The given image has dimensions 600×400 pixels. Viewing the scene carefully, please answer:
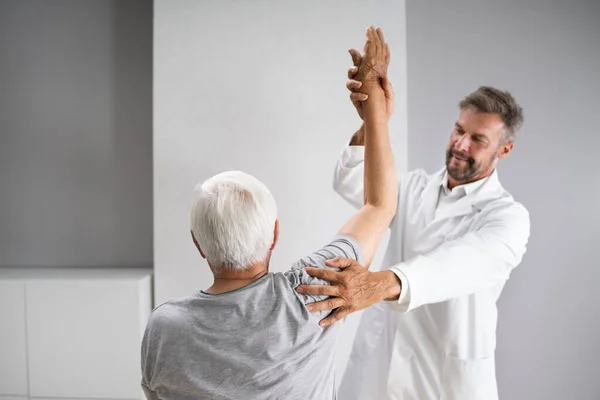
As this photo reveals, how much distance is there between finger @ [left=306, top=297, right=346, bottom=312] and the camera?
106 cm

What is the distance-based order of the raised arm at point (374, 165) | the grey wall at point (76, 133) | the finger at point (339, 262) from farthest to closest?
the grey wall at point (76, 133) → the raised arm at point (374, 165) → the finger at point (339, 262)

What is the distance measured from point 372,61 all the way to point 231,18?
1104 mm

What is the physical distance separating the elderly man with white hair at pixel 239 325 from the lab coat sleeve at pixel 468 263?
41 centimetres

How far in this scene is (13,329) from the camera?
92.7 inches

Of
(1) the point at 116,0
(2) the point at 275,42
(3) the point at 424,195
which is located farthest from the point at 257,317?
(1) the point at 116,0

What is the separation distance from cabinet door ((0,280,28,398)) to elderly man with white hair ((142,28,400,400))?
1.53 meters

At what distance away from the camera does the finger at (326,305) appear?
3.49 ft

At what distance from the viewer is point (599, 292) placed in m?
2.44

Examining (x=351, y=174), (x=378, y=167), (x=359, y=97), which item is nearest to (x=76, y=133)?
(x=351, y=174)

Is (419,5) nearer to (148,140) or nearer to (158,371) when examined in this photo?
(148,140)

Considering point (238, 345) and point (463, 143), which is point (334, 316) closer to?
point (238, 345)

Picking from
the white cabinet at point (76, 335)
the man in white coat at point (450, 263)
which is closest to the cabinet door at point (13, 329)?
the white cabinet at point (76, 335)

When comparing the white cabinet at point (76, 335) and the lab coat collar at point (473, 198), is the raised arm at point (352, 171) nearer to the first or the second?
the lab coat collar at point (473, 198)

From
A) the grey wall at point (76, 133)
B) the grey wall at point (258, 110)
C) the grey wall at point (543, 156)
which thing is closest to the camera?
the grey wall at point (258, 110)
